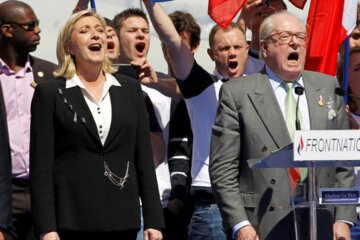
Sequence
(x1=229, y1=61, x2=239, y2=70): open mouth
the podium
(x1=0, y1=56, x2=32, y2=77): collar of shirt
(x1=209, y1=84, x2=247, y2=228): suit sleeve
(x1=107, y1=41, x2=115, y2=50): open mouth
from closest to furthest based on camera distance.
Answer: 1. the podium
2. (x1=209, y1=84, x2=247, y2=228): suit sleeve
3. (x1=0, y1=56, x2=32, y2=77): collar of shirt
4. (x1=107, y1=41, x2=115, y2=50): open mouth
5. (x1=229, y1=61, x2=239, y2=70): open mouth

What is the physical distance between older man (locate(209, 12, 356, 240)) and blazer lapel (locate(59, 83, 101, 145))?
703 mm

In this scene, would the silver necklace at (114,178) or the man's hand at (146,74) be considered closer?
the silver necklace at (114,178)

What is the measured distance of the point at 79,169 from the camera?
6488mm

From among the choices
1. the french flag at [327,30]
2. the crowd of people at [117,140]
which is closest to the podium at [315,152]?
the crowd of people at [117,140]

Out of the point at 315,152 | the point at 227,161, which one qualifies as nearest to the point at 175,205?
the point at 227,161

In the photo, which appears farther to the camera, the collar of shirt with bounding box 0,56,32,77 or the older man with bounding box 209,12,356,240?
the collar of shirt with bounding box 0,56,32,77

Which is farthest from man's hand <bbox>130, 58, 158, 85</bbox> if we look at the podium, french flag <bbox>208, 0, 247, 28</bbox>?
the podium

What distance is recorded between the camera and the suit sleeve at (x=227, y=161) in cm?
664

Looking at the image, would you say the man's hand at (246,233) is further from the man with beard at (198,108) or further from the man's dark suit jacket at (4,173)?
the man's dark suit jacket at (4,173)

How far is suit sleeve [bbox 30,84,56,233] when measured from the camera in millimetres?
6414

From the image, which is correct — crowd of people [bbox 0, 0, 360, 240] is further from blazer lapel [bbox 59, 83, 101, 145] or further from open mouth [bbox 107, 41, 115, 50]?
open mouth [bbox 107, 41, 115, 50]

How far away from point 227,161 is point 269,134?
0.27 m

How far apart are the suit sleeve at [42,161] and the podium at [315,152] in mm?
1138

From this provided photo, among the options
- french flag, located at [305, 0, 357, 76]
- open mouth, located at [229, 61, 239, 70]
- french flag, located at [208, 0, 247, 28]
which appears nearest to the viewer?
open mouth, located at [229, 61, 239, 70]
